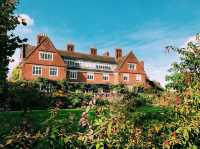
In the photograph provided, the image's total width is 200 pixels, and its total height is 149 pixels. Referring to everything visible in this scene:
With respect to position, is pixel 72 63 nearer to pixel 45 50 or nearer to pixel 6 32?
pixel 45 50

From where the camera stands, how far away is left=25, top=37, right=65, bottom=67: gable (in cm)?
5278

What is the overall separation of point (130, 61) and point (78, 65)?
40.9 ft

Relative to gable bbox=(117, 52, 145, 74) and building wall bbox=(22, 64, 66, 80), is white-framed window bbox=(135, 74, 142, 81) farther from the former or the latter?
building wall bbox=(22, 64, 66, 80)

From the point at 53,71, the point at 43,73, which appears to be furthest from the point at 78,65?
the point at 43,73

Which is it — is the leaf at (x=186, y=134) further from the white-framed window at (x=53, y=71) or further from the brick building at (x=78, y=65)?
the white-framed window at (x=53, y=71)

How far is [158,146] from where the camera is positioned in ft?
14.1

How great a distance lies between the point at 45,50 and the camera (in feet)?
179

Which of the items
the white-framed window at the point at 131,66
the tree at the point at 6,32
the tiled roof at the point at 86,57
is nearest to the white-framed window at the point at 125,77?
the white-framed window at the point at 131,66

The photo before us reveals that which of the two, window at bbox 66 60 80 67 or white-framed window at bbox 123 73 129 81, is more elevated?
window at bbox 66 60 80 67

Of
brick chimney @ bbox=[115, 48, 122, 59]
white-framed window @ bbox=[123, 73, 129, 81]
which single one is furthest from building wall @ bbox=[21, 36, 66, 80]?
brick chimney @ bbox=[115, 48, 122, 59]

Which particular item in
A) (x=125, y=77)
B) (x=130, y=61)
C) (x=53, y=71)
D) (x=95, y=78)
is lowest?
(x=95, y=78)

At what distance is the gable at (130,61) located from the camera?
210 ft

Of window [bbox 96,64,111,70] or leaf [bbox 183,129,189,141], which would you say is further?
window [bbox 96,64,111,70]

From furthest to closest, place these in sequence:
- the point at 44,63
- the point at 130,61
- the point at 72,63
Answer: the point at 130,61, the point at 72,63, the point at 44,63
